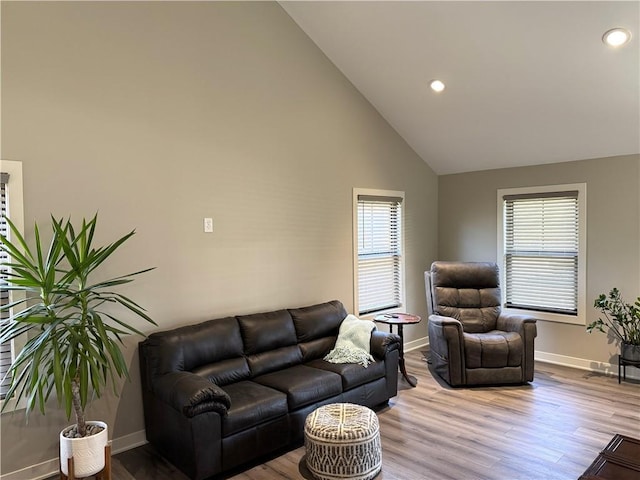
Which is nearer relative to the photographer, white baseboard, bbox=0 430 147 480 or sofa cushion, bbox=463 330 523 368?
white baseboard, bbox=0 430 147 480

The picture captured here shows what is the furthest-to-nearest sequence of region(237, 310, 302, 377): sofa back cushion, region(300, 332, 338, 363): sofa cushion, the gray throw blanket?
region(300, 332, 338, 363): sofa cushion < the gray throw blanket < region(237, 310, 302, 377): sofa back cushion

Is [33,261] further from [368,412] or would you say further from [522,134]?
[522,134]

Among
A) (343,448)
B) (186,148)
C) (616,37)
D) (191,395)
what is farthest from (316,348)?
(616,37)

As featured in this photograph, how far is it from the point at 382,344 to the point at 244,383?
124cm

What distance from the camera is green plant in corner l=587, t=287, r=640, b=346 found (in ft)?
14.1

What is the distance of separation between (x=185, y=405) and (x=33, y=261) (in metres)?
1.29

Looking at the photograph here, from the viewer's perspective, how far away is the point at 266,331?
368 centimetres

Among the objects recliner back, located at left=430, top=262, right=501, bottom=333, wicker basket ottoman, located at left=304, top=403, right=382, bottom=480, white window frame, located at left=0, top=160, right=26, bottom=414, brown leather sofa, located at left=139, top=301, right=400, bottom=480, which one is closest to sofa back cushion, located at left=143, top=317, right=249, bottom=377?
brown leather sofa, located at left=139, top=301, right=400, bottom=480

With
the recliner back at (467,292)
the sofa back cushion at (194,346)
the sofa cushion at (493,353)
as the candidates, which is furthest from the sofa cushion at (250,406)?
the recliner back at (467,292)

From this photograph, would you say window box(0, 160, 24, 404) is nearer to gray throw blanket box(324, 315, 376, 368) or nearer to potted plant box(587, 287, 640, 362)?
gray throw blanket box(324, 315, 376, 368)

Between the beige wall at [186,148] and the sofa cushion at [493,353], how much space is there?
140 centimetres

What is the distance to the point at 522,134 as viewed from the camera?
4.74m

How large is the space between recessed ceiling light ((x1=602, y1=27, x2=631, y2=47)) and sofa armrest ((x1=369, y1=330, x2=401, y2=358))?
114 inches

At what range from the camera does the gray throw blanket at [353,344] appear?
12.3 ft
